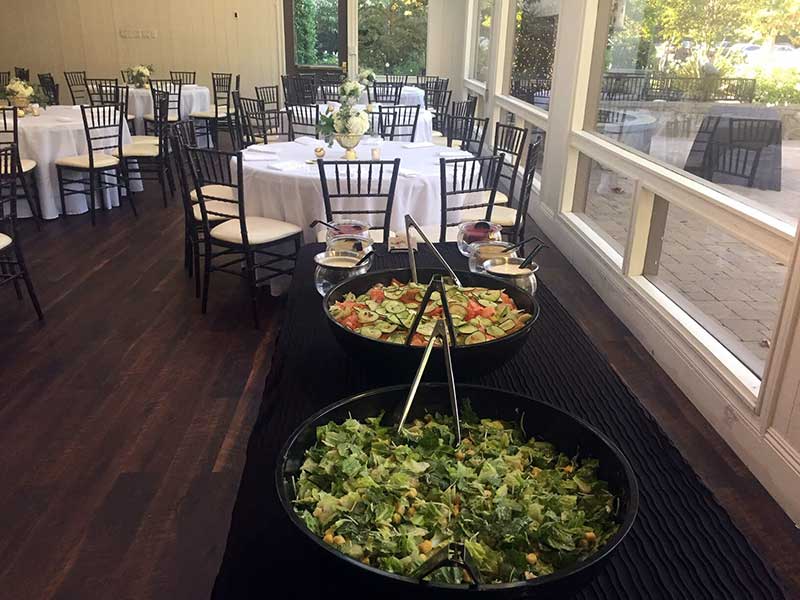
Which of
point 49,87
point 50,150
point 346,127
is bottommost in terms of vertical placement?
point 50,150

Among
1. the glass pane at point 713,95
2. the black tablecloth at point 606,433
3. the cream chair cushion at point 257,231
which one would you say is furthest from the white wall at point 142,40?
the black tablecloth at point 606,433

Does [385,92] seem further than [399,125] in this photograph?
Yes

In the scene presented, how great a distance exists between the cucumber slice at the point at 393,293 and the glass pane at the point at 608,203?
99.9 inches

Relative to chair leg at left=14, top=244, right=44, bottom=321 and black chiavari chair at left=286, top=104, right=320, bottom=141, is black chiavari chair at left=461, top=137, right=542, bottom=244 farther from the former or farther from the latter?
chair leg at left=14, top=244, right=44, bottom=321

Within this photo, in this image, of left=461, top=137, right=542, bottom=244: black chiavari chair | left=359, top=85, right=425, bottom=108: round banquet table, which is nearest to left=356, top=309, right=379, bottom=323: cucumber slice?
left=461, top=137, right=542, bottom=244: black chiavari chair

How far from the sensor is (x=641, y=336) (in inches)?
135

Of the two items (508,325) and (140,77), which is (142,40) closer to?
(140,77)

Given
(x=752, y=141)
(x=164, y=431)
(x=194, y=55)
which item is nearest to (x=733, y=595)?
(x=164, y=431)

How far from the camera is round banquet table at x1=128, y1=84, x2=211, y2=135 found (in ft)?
25.6

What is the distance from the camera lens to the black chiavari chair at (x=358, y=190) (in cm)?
352

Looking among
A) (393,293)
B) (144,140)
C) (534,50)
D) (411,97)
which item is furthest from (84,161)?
(393,293)

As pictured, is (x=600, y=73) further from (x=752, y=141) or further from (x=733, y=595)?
(x=733, y=595)

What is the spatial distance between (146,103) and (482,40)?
160 inches

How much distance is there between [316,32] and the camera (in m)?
9.70
